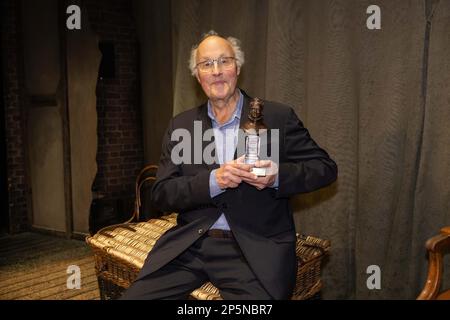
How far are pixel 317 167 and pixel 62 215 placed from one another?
371cm

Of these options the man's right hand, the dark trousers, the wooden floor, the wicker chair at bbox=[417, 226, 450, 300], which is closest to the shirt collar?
the man's right hand

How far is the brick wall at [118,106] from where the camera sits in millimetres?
4535

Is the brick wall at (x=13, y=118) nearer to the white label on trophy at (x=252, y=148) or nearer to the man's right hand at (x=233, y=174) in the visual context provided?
the man's right hand at (x=233, y=174)

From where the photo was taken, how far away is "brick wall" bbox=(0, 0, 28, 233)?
16.4 ft

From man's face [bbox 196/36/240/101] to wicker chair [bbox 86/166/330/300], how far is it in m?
0.89

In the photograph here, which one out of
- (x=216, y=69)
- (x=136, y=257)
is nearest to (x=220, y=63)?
(x=216, y=69)

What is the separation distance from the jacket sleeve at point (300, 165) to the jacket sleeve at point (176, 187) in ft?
1.10

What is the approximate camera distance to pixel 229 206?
2.05 meters

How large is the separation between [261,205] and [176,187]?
0.39 m

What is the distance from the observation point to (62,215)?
5012mm

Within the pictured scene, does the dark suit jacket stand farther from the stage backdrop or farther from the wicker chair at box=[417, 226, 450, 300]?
the stage backdrop

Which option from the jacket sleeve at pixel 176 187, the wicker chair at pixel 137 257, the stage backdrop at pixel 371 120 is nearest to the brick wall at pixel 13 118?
the wicker chair at pixel 137 257

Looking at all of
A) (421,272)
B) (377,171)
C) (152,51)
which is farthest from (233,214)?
(152,51)
